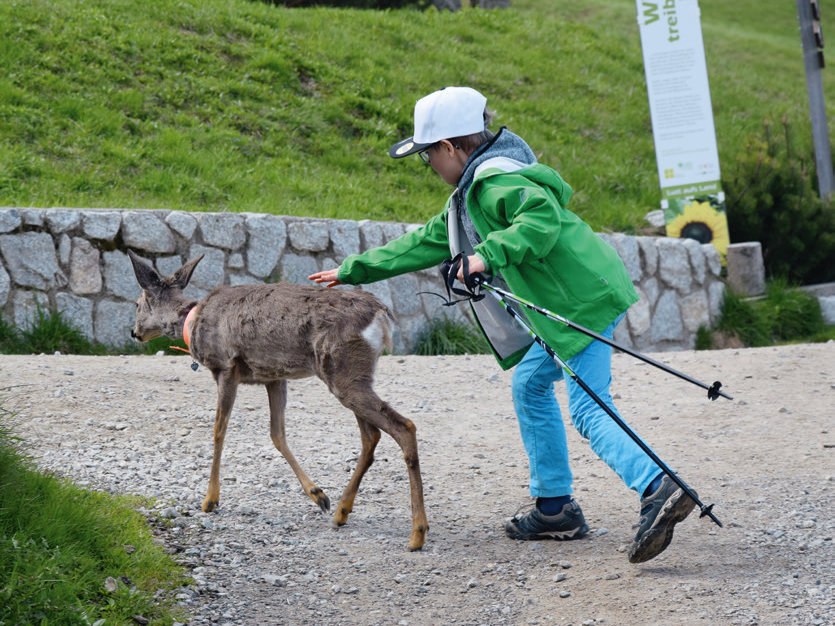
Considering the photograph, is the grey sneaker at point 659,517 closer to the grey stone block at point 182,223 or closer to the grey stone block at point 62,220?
the grey stone block at point 182,223

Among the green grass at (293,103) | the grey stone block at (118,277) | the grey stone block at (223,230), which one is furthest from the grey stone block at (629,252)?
the grey stone block at (118,277)

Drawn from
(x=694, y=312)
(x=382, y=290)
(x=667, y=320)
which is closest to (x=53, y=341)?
(x=382, y=290)

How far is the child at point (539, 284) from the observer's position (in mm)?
3531

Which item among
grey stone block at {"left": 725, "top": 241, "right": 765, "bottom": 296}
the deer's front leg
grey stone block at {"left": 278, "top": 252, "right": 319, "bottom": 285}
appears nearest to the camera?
the deer's front leg

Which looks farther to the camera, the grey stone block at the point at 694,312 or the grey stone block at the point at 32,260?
the grey stone block at the point at 694,312

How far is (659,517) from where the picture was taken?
3.46m

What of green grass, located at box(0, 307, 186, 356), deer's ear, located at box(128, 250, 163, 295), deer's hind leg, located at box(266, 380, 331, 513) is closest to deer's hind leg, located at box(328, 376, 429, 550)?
deer's hind leg, located at box(266, 380, 331, 513)

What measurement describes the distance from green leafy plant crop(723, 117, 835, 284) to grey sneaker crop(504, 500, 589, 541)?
8.10 m

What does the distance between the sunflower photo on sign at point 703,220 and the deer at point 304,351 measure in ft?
25.2

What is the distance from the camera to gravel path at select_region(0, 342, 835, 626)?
3.45 m

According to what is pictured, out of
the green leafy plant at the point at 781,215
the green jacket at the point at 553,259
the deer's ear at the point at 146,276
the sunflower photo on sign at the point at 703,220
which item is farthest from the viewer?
the green leafy plant at the point at 781,215

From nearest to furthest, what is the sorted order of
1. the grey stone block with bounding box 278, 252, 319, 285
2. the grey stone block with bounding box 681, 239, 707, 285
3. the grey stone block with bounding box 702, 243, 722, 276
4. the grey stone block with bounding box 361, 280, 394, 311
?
the grey stone block with bounding box 278, 252, 319, 285, the grey stone block with bounding box 361, 280, 394, 311, the grey stone block with bounding box 681, 239, 707, 285, the grey stone block with bounding box 702, 243, 722, 276

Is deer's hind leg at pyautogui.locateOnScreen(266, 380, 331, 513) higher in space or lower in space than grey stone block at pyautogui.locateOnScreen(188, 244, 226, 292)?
lower

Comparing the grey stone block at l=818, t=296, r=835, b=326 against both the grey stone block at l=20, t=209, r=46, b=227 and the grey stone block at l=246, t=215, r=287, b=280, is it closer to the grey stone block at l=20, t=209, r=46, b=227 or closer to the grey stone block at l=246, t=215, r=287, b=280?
the grey stone block at l=246, t=215, r=287, b=280
